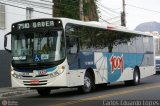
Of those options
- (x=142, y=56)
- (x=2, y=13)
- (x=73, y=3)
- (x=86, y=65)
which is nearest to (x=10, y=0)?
(x=2, y=13)

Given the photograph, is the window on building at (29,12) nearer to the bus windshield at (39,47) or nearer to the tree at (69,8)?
the tree at (69,8)

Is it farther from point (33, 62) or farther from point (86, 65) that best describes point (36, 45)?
point (86, 65)

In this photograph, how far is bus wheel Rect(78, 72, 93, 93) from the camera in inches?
839

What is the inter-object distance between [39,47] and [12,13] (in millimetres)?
11015

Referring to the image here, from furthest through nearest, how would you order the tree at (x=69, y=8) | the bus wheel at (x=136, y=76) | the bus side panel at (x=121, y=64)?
the tree at (x=69, y=8) → the bus wheel at (x=136, y=76) → the bus side panel at (x=121, y=64)

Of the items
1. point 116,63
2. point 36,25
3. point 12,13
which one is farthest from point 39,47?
point 12,13

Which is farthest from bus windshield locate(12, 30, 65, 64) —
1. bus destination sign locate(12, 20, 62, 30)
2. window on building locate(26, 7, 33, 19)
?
window on building locate(26, 7, 33, 19)

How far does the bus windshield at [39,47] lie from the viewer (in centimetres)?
1975

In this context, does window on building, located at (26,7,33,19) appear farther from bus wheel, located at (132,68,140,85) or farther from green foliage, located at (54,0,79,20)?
green foliage, located at (54,0,79,20)

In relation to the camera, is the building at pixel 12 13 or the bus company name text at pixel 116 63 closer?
the bus company name text at pixel 116 63

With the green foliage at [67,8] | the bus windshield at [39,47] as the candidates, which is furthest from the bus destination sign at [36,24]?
the green foliage at [67,8]

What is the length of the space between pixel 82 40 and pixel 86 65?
43.6 inches

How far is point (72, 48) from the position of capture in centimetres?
2033

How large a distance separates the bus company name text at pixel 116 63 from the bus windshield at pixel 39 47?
16.8 feet
